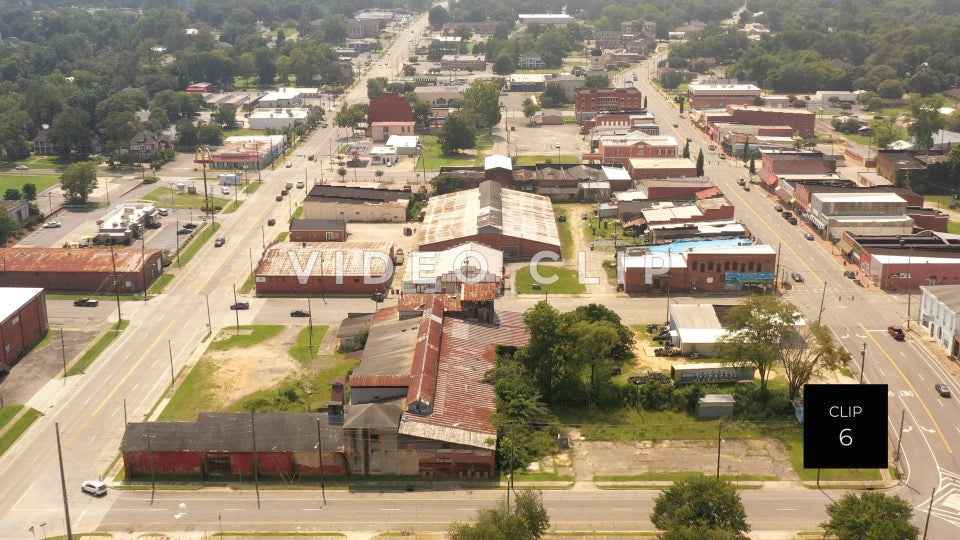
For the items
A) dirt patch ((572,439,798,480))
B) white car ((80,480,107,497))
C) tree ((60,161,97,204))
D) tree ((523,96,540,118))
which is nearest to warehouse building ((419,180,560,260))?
dirt patch ((572,439,798,480))

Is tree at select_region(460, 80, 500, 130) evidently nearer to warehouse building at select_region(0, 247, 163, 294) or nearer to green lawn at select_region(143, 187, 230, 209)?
green lawn at select_region(143, 187, 230, 209)

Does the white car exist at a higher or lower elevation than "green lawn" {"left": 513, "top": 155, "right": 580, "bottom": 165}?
lower

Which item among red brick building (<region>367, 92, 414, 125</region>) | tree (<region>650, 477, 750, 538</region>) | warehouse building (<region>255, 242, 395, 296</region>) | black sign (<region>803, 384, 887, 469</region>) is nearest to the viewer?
black sign (<region>803, 384, 887, 469</region>)

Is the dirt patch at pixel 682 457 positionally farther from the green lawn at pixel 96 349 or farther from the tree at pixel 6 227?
the tree at pixel 6 227

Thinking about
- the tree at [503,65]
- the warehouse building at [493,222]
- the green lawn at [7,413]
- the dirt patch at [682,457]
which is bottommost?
the dirt patch at [682,457]

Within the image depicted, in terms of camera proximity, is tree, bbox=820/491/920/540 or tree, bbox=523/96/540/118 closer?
tree, bbox=820/491/920/540

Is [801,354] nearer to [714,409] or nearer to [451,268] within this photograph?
[714,409]

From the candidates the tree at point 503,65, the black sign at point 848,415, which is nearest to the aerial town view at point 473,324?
the black sign at point 848,415
